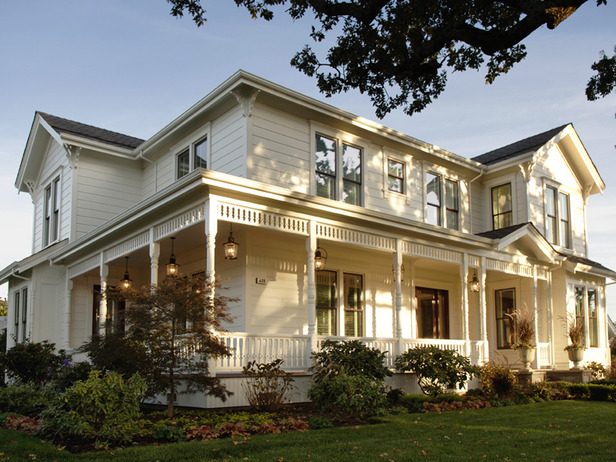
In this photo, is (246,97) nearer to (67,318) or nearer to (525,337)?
(67,318)

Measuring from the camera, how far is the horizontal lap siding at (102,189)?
17219 mm

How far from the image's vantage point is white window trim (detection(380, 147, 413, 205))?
16411 millimetres

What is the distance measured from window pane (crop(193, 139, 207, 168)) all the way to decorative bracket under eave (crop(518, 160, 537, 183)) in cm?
1007

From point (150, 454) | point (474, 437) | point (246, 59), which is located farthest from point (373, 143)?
point (150, 454)

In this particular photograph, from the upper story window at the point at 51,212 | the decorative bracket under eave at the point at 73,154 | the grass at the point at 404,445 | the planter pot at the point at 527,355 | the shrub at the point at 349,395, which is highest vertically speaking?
the decorative bracket under eave at the point at 73,154

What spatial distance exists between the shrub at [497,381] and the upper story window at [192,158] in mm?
8197

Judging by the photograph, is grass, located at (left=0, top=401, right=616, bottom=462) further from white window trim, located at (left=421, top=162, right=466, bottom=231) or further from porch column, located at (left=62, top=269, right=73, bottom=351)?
white window trim, located at (left=421, top=162, right=466, bottom=231)

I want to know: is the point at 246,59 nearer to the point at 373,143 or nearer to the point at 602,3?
the point at 373,143

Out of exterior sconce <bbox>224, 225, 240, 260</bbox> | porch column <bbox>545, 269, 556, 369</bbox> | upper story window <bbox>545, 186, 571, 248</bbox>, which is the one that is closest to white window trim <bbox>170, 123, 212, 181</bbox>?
exterior sconce <bbox>224, 225, 240, 260</bbox>

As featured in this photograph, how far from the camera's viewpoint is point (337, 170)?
599 inches

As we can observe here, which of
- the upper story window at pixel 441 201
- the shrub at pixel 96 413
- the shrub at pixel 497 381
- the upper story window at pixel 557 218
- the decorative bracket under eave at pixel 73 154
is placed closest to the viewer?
the shrub at pixel 96 413

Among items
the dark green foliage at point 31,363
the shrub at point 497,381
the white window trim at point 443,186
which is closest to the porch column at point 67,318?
the dark green foliage at point 31,363

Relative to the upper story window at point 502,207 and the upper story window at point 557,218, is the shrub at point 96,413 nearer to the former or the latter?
the upper story window at point 502,207

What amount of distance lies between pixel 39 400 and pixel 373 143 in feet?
32.9
